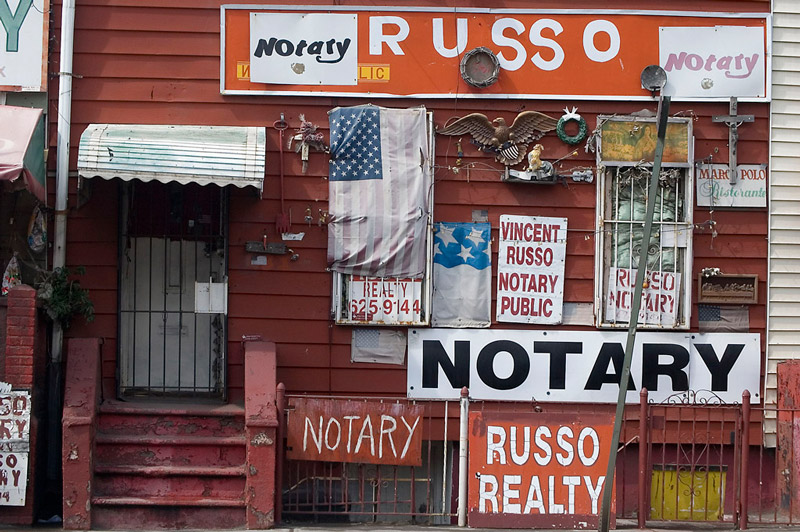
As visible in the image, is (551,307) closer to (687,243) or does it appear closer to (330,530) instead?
(687,243)

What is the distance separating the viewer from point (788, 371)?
32.4 feet

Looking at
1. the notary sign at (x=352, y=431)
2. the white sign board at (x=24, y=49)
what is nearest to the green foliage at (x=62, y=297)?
the white sign board at (x=24, y=49)

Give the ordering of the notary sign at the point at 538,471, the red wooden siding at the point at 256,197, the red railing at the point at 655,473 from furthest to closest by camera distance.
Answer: the red wooden siding at the point at 256,197 < the red railing at the point at 655,473 < the notary sign at the point at 538,471

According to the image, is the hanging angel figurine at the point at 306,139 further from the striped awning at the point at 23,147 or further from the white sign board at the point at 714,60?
the white sign board at the point at 714,60

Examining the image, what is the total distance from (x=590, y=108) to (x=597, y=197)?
3.13 feet

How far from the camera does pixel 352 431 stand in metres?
9.21

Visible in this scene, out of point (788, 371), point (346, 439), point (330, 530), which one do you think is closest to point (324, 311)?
point (346, 439)

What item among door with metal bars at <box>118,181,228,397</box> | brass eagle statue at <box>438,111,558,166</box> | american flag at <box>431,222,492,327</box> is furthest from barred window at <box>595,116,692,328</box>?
door with metal bars at <box>118,181,228,397</box>

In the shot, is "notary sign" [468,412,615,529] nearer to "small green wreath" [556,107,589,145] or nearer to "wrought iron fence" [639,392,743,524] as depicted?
"wrought iron fence" [639,392,743,524]

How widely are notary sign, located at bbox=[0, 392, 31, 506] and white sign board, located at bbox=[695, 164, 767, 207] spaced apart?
23.3 ft

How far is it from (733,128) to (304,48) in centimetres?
462

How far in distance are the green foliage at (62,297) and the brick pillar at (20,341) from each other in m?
0.67

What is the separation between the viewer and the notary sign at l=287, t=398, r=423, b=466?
9.20 meters

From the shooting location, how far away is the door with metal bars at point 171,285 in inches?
404
